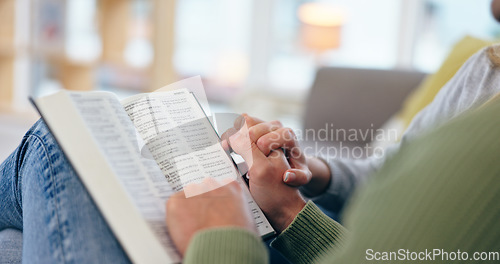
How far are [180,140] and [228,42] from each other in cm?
297

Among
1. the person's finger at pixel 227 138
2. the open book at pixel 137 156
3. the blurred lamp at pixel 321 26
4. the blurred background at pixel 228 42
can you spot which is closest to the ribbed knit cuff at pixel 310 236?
the open book at pixel 137 156

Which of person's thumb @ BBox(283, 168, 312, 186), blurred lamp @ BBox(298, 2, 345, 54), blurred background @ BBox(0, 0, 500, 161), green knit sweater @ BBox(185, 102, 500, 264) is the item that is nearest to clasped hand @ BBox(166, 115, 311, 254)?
person's thumb @ BBox(283, 168, 312, 186)

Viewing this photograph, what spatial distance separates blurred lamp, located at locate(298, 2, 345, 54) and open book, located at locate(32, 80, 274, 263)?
247cm

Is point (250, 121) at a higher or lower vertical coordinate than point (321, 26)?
higher

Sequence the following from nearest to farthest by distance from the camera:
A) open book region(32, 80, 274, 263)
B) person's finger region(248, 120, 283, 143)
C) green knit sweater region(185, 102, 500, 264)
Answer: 1. green knit sweater region(185, 102, 500, 264)
2. open book region(32, 80, 274, 263)
3. person's finger region(248, 120, 283, 143)

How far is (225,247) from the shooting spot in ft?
1.62

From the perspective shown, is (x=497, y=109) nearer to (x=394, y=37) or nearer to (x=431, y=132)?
(x=431, y=132)

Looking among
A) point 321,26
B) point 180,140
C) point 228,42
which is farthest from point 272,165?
point 228,42

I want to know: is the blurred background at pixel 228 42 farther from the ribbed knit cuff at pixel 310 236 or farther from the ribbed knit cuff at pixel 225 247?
the ribbed knit cuff at pixel 225 247

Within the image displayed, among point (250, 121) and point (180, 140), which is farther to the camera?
point (250, 121)

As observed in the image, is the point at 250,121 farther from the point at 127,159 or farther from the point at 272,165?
the point at 127,159

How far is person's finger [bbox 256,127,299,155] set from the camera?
0.75 m

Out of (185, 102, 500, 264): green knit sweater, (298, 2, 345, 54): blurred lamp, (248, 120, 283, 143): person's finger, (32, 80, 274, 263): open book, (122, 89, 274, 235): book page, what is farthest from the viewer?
(298, 2, 345, 54): blurred lamp

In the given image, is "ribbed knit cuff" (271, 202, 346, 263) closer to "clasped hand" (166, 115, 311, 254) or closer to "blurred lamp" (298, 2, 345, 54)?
"clasped hand" (166, 115, 311, 254)
